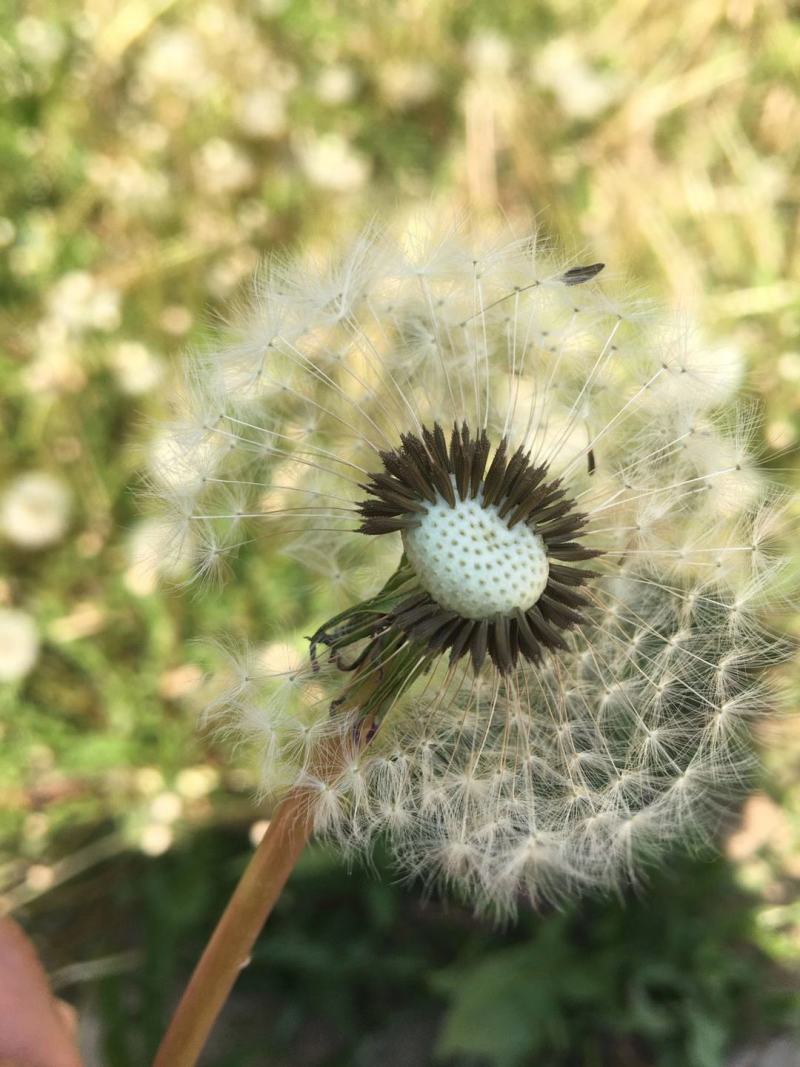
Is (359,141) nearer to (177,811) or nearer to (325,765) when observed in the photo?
(177,811)

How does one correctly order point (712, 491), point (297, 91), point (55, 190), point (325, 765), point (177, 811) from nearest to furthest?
point (325, 765) < point (712, 491) < point (177, 811) < point (55, 190) < point (297, 91)

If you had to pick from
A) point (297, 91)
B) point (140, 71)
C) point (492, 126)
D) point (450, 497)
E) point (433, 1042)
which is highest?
point (140, 71)

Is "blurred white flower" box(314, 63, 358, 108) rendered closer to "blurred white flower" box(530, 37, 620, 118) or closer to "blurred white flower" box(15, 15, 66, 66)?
"blurred white flower" box(530, 37, 620, 118)

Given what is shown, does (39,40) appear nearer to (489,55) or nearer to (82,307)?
(82,307)

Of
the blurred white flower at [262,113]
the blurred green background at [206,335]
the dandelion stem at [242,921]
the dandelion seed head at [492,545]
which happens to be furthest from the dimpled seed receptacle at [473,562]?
the blurred white flower at [262,113]

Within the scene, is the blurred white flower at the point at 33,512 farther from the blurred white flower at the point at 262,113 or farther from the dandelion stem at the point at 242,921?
the dandelion stem at the point at 242,921

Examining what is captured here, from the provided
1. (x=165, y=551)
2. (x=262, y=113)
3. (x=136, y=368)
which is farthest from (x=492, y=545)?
(x=262, y=113)

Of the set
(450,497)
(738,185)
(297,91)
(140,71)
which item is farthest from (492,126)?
(450,497)
